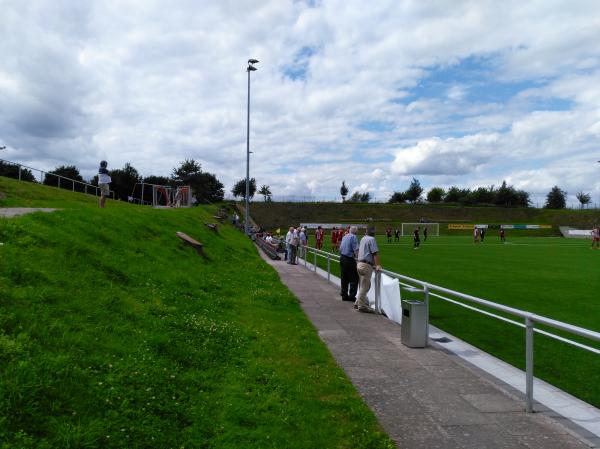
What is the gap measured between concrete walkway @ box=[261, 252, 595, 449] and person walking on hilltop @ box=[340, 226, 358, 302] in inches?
115

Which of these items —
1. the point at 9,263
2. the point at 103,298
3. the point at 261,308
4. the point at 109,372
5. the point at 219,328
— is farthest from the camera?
the point at 261,308

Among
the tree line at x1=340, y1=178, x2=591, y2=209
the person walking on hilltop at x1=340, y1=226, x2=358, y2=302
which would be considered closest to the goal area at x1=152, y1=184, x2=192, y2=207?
the person walking on hilltop at x1=340, y1=226, x2=358, y2=302

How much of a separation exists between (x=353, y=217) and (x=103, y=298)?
276 ft

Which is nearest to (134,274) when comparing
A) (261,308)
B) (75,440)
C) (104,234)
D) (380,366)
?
(104,234)

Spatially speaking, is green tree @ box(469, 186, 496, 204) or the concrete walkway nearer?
the concrete walkway

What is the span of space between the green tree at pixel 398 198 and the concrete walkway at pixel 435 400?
11703 centimetres

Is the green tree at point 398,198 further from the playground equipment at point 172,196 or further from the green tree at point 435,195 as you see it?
the playground equipment at point 172,196

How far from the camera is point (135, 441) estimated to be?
3.12 m

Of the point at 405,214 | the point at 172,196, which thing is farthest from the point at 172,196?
the point at 405,214

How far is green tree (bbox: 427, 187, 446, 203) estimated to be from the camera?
124 meters

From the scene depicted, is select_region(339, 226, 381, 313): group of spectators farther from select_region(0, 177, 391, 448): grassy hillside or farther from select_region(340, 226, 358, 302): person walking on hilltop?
select_region(0, 177, 391, 448): grassy hillside

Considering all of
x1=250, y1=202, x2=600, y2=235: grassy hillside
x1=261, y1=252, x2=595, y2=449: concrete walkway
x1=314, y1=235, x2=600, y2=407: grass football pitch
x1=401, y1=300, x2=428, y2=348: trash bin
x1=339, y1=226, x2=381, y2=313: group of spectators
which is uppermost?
x1=250, y1=202, x2=600, y2=235: grassy hillside

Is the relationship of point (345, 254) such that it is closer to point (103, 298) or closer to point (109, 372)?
point (103, 298)

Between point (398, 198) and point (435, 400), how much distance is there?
122 metres
